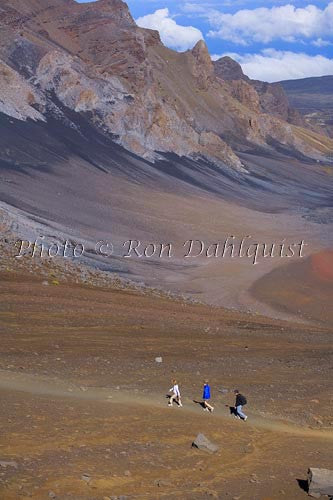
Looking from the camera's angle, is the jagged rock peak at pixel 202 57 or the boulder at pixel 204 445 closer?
the boulder at pixel 204 445

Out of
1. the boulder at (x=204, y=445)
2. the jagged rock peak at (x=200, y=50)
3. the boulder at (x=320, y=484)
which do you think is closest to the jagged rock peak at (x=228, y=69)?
the jagged rock peak at (x=200, y=50)

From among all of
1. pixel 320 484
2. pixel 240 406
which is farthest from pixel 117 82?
pixel 320 484

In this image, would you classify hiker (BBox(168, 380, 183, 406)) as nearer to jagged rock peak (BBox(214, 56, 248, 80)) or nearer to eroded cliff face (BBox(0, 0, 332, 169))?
eroded cliff face (BBox(0, 0, 332, 169))

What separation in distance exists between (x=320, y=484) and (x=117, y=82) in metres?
82.1

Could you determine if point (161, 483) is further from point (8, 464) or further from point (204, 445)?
point (8, 464)

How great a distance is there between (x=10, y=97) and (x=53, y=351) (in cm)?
5402

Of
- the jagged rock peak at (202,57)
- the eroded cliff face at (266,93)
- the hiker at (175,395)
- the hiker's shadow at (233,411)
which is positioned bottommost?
the hiker's shadow at (233,411)

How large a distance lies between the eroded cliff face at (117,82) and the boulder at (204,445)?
191 ft

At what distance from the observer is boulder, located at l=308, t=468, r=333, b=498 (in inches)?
422

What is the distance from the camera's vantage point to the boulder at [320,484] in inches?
422

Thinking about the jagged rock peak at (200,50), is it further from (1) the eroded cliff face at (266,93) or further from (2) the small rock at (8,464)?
(2) the small rock at (8,464)

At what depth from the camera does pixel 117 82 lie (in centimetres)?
8931

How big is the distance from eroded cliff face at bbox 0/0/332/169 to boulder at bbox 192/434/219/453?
191 ft

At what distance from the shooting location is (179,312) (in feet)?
88.7
